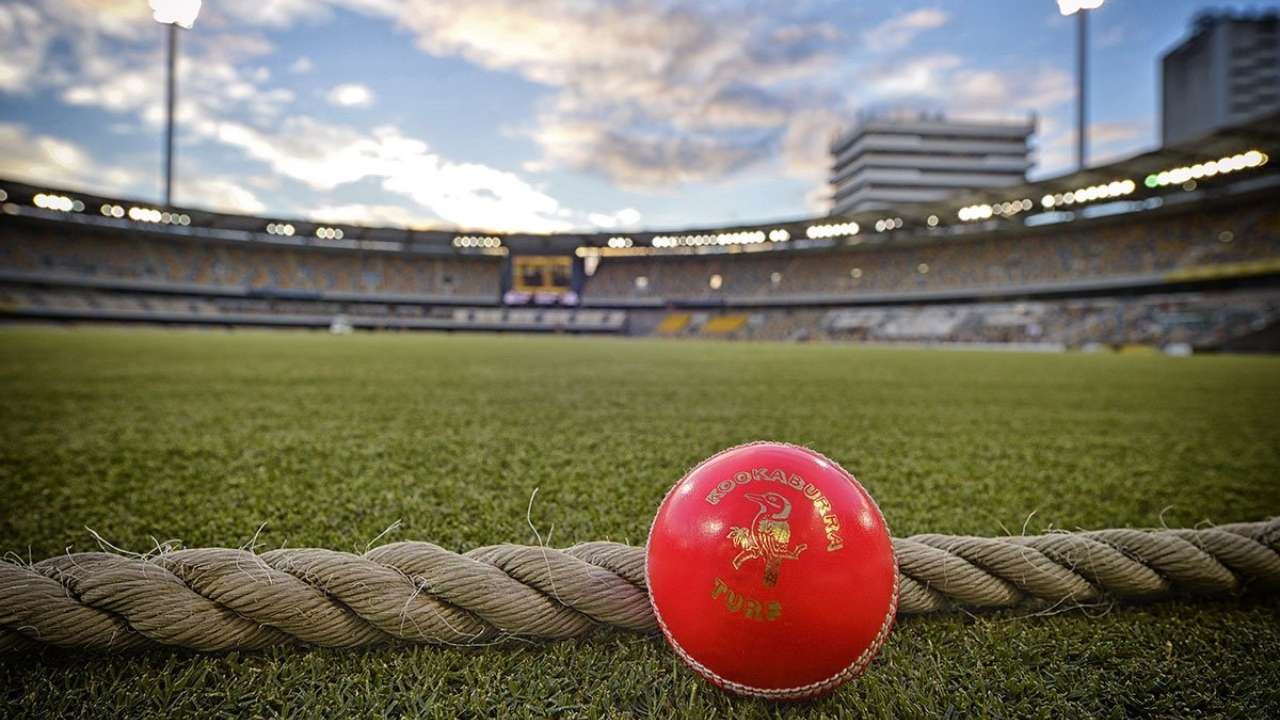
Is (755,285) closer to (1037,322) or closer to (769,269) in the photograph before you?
(769,269)

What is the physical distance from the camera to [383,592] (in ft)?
2.91

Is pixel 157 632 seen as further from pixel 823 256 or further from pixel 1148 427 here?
pixel 823 256

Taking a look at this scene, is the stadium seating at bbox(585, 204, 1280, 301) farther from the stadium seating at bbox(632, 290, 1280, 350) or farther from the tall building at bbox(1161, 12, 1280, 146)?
the tall building at bbox(1161, 12, 1280, 146)

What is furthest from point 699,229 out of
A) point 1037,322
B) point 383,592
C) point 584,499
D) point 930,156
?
point 930,156

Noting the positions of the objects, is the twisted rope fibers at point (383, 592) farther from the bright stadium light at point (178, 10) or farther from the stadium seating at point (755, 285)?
the stadium seating at point (755, 285)

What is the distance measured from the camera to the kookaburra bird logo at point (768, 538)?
2.42 ft

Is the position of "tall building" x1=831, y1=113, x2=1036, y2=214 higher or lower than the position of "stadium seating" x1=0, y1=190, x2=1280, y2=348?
higher

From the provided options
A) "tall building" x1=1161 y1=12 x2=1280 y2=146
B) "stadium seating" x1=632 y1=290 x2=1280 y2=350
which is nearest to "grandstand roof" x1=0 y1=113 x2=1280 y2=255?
"stadium seating" x1=632 y1=290 x2=1280 y2=350

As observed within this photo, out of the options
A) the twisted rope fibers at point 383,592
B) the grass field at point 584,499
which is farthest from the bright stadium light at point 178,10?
the twisted rope fibers at point 383,592

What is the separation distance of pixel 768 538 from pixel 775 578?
0.04 metres

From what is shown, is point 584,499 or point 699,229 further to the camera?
point 699,229

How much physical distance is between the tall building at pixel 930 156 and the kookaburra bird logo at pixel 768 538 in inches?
2876

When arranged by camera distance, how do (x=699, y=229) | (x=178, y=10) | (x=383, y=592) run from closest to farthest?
(x=383, y=592) → (x=178, y=10) → (x=699, y=229)

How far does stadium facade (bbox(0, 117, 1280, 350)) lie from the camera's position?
74.6 ft
